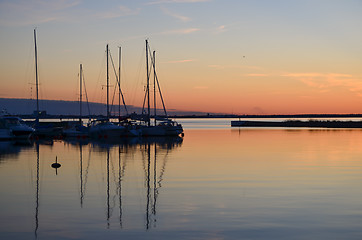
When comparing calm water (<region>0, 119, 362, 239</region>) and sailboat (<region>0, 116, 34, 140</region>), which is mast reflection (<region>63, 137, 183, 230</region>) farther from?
sailboat (<region>0, 116, 34, 140</region>)

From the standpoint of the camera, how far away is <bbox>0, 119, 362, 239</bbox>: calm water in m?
11.9

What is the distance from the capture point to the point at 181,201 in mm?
16125

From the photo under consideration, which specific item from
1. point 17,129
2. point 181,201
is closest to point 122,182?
point 181,201

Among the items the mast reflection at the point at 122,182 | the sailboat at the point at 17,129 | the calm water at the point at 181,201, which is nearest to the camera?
the calm water at the point at 181,201

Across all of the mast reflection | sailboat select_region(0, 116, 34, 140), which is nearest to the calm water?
the mast reflection

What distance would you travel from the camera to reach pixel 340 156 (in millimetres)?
34000

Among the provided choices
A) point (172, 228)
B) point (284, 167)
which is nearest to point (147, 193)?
point (172, 228)

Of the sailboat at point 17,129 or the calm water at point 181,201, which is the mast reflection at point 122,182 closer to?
the calm water at point 181,201

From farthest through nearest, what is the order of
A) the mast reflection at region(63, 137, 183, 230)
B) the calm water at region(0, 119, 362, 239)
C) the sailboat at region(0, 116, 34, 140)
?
the sailboat at region(0, 116, 34, 140) → the mast reflection at region(63, 137, 183, 230) → the calm water at region(0, 119, 362, 239)

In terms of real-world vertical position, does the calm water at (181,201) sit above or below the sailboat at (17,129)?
below

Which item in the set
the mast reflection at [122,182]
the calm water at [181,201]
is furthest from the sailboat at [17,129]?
the calm water at [181,201]

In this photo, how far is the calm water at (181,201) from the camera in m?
11.9

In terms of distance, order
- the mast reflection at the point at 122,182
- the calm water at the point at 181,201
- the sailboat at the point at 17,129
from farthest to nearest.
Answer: the sailboat at the point at 17,129, the mast reflection at the point at 122,182, the calm water at the point at 181,201

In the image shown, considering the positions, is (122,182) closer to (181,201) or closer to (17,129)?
(181,201)
